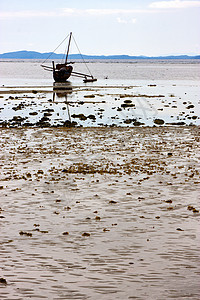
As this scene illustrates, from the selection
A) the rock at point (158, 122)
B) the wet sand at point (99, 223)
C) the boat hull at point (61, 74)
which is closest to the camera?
the wet sand at point (99, 223)

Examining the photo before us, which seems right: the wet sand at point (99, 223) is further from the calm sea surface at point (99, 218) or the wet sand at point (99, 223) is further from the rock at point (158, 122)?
the rock at point (158, 122)

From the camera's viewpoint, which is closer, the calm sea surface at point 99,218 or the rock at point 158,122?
the calm sea surface at point 99,218

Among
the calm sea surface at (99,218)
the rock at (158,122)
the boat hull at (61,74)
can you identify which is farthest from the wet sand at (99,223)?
the boat hull at (61,74)

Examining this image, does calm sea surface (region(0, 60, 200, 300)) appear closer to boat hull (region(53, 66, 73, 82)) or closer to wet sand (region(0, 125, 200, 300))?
wet sand (region(0, 125, 200, 300))

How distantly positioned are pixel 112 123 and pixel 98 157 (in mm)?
16700

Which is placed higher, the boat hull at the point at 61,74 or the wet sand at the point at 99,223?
the boat hull at the point at 61,74

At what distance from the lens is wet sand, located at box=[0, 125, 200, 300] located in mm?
9852

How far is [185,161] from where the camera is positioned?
23500 mm

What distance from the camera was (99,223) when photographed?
14.0 metres

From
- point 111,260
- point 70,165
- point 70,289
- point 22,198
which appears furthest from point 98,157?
point 70,289

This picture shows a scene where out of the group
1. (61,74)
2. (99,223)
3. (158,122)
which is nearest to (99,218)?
(99,223)

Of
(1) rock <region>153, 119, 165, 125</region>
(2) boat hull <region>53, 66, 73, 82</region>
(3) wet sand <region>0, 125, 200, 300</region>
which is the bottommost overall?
(3) wet sand <region>0, 125, 200, 300</region>

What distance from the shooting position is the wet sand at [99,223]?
388 inches

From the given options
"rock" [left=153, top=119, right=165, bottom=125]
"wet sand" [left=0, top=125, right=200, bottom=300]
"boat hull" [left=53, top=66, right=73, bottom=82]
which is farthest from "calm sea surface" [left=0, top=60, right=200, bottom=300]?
"boat hull" [left=53, top=66, right=73, bottom=82]
